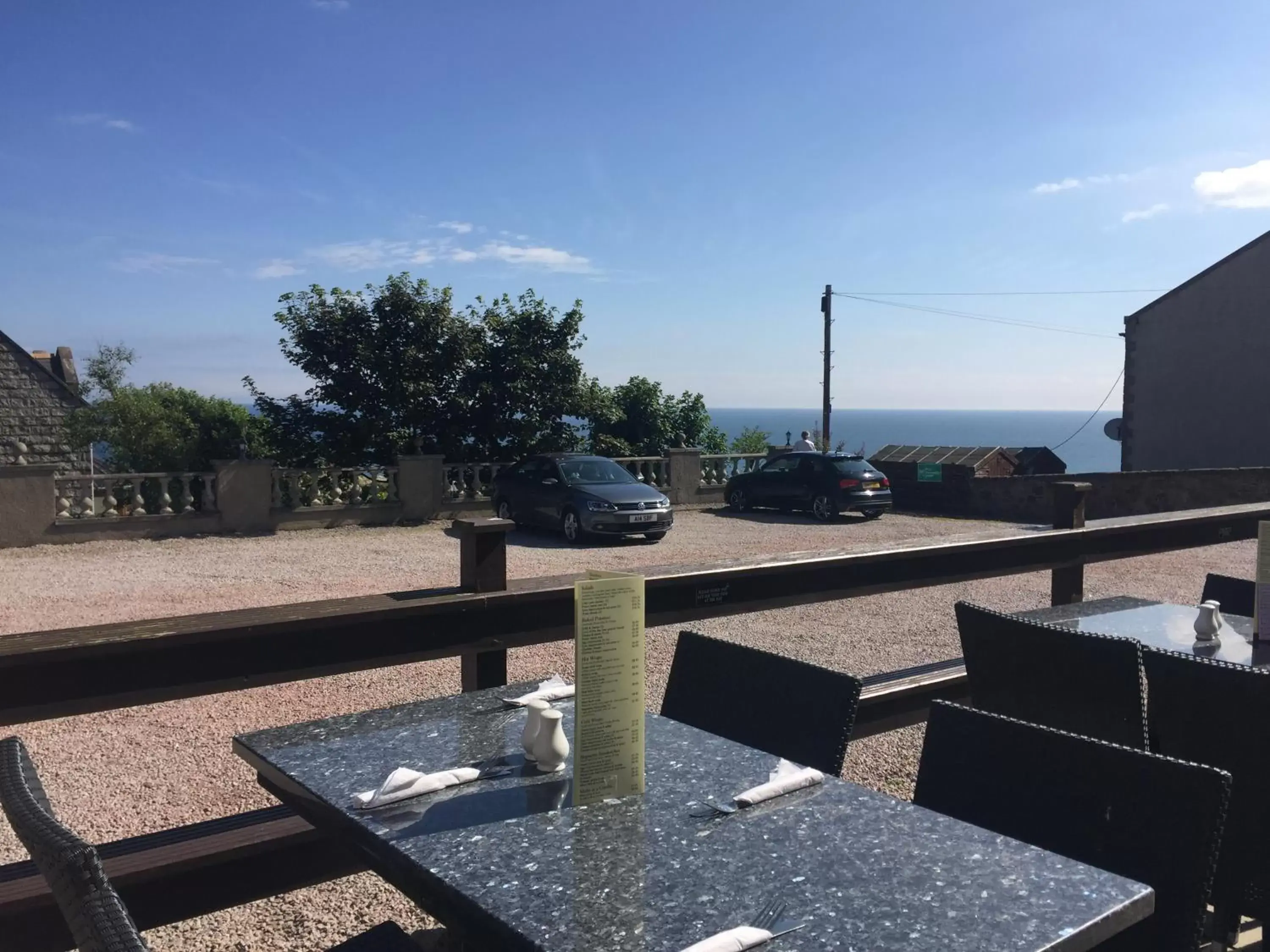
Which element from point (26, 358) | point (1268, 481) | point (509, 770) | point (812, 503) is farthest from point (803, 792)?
point (26, 358)

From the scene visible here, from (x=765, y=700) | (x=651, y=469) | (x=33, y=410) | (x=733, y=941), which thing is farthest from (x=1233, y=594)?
(x=33, y=410)

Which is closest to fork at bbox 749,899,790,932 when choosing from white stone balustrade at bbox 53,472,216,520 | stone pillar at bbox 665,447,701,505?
white stone balustrade at bbox 53,472,216,520

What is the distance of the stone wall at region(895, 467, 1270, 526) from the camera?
63.4ft

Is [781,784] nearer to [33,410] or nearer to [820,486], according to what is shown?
[820,486]

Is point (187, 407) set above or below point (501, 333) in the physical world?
below

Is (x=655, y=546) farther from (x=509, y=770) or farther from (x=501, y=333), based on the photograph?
(x=509, y=770)

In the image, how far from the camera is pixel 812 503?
20016 millimetres

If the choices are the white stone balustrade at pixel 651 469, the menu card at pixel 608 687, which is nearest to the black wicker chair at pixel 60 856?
the menu card at pixel 608 687

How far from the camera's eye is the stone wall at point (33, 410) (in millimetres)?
29938

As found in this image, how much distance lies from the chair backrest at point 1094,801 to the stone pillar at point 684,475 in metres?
19.9

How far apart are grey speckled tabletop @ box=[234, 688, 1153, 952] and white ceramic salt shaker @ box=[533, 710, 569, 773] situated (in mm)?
32

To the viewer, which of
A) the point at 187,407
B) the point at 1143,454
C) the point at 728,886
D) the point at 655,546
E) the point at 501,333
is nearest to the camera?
the point at 728,886

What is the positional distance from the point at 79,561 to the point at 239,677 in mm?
12974

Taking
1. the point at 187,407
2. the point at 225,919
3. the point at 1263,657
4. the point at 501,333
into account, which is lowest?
the point at 225,919
